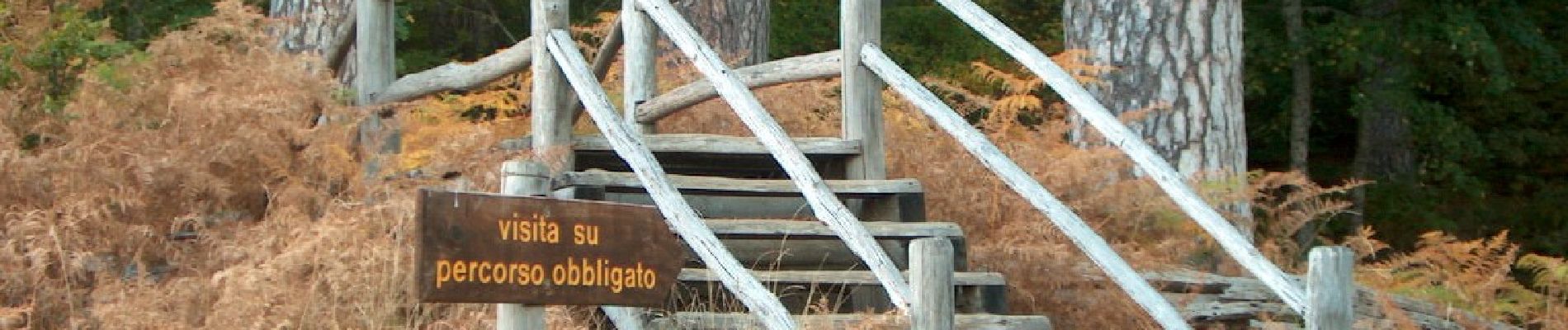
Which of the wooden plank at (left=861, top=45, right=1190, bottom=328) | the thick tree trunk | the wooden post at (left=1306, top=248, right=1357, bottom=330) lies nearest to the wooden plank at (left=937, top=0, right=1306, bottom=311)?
the wooden post at (left=1306, top=248, right=1357, bottom=330)

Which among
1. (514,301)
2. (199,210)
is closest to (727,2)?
(199,210)

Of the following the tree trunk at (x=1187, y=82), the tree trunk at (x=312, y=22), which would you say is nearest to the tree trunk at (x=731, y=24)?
the tree trunk at (x=312, y=22)

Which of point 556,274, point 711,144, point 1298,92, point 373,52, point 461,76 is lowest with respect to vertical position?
point 556,274

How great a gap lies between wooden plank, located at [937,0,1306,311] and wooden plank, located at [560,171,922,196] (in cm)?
69

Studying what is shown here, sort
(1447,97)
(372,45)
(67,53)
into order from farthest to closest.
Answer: (1447,97) < (67,53) < (372,45)

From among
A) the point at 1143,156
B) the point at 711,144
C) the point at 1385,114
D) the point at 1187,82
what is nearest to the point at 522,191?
the point at 1143,156

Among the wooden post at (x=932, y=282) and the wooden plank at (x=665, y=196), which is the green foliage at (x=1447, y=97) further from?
the wooden post at (x=932, y=282)

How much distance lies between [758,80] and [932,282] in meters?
2.93

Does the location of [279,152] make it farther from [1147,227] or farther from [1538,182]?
[1538,182]

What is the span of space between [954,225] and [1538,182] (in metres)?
13.8

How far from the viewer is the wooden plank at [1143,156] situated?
7.41m

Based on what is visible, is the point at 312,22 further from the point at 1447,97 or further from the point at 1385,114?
the point at 1447,97

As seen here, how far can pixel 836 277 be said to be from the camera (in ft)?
27.0

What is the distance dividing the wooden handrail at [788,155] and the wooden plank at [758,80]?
403mm
